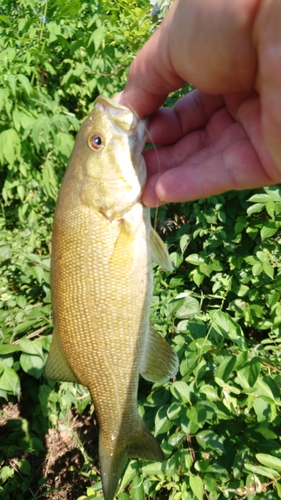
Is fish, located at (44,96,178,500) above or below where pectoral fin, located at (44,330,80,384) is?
above

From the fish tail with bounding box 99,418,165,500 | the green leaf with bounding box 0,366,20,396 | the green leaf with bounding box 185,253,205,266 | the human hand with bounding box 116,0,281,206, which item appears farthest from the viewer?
the green leaf with bounding box 185,253,205,266

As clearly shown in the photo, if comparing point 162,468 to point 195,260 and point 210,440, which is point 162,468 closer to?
point 210,440

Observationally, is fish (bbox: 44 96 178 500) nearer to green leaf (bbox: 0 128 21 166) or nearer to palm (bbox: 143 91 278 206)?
palm (bbox: 143 91 278 206)

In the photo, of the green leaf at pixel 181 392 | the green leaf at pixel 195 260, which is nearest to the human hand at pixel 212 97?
the green leaf at pixel 181 392

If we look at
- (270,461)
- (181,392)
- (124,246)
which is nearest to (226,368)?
(181,392)

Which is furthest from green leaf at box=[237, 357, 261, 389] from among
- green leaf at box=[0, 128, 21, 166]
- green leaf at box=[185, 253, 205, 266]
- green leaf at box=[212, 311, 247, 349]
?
green leaf at box=[0, 128, 21, 166]

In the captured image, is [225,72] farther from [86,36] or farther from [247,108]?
[86,36]

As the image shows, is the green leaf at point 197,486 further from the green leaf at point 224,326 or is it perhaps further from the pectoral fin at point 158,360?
the green leaf at point 224,326
